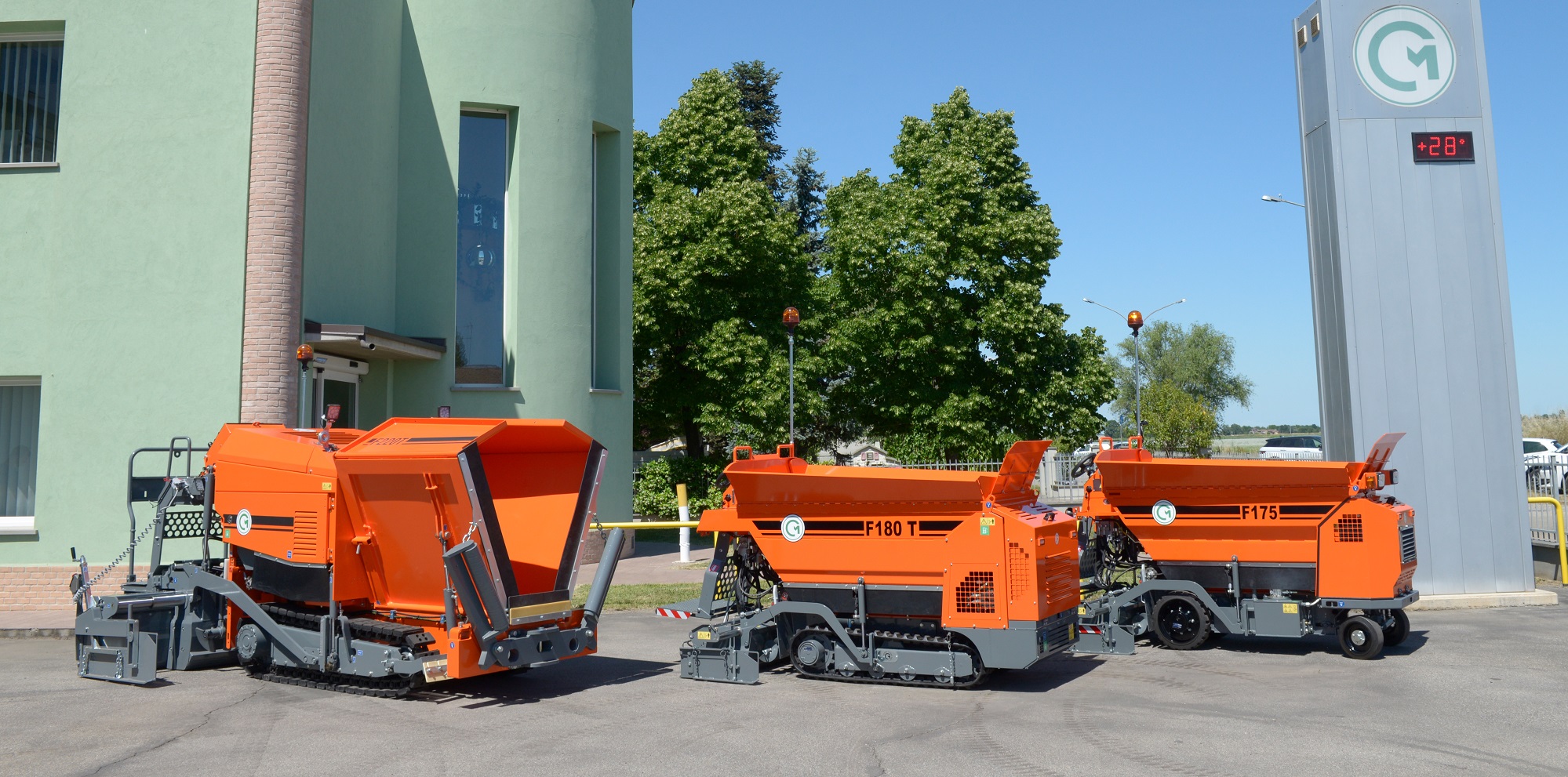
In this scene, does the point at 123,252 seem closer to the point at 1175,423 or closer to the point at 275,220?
the point at 275,220

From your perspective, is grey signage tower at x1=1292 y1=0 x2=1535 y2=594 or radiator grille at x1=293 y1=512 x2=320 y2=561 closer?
radiator grille at x1=293 y1=512 x2=320 y2=561

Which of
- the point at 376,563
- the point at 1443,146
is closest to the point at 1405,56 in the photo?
the point at 1443,146

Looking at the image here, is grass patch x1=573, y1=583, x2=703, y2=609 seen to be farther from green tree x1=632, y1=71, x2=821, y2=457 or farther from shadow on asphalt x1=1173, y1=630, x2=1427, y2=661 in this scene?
green tree x1=632, y1=71, x2=821, y2=457

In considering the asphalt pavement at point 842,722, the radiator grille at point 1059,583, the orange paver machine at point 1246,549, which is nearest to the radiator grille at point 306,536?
the asphalt pavement at point 842,722

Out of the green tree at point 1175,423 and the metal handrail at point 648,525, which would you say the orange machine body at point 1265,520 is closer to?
the metal handrail at point 648,525

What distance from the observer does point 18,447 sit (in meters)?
15.0

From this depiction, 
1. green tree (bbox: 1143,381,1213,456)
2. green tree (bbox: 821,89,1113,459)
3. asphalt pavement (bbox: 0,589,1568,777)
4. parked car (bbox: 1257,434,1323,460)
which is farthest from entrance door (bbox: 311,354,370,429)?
green tree (bbox: 1143,381,1213,456)

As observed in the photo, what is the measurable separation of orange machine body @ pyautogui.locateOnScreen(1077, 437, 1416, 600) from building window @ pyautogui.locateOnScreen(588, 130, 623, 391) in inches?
431

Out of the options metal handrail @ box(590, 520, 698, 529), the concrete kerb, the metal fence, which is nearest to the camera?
metal handrail @ box(590, 520, 698, 529)

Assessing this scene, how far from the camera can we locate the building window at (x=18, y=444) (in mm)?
14906

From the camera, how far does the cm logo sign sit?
15.0 m

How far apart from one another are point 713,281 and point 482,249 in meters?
11.1

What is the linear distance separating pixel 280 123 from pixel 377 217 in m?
2.73

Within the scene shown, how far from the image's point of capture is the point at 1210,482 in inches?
442
